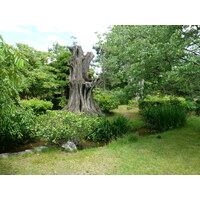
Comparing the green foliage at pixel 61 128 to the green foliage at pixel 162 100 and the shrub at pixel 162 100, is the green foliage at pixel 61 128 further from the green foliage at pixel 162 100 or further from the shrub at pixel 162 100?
the shrub at pixel 162 100

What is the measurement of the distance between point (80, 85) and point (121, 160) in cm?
486

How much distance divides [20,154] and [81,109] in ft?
13.3

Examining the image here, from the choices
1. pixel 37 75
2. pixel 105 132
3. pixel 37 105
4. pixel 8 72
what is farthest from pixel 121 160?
pixel 37 75

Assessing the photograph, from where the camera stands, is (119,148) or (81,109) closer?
(119,148)

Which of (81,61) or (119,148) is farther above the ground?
(81,61)

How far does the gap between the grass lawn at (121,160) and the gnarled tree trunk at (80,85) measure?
3.34 metres

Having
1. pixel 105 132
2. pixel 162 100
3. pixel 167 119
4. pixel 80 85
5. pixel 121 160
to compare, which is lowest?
pixel 121 160

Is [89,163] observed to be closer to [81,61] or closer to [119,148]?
[119,148]

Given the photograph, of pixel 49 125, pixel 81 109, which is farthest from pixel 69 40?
pixel 49 125

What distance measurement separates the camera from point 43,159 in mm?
3922

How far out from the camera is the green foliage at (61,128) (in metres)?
4.49

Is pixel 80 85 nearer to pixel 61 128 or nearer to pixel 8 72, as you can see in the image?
pixel 61 128

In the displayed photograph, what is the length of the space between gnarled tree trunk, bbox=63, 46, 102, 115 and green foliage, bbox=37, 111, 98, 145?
9.67 feet

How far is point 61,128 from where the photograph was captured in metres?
4.48
